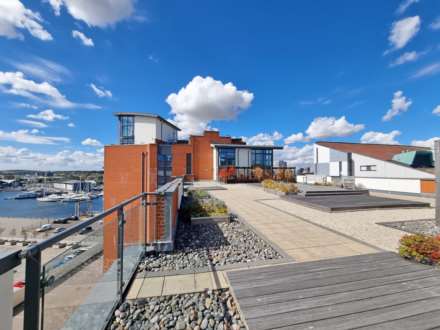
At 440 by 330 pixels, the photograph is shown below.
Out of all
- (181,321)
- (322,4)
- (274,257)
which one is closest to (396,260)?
(274,257)

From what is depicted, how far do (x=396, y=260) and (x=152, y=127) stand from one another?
24081mm

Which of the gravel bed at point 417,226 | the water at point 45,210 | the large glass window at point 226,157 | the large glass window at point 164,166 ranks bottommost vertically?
the water at point 45,210

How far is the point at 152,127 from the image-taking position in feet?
76.2

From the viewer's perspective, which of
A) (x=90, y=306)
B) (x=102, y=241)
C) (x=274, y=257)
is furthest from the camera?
(x=274, y=257)

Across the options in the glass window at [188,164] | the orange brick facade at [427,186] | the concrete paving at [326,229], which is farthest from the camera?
the glass window at [188,164]

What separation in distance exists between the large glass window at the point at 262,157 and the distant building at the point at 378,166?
18.9 feet

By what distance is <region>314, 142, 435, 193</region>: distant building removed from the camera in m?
11.7

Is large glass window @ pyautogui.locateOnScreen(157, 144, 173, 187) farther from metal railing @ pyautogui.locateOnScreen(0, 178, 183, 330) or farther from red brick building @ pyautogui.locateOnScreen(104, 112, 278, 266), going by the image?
metal railing @ pyautogui.locateOnScreen(0, 178, 183, 330)

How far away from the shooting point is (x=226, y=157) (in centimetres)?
2083

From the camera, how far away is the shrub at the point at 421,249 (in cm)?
236

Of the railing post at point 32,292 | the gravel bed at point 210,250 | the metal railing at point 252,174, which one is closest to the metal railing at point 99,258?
the railing post at point 32,292

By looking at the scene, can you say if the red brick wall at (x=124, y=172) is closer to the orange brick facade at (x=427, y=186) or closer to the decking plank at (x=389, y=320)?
the decking plank at (x=389, y=320)

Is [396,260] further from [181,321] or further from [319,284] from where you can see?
[181,321]

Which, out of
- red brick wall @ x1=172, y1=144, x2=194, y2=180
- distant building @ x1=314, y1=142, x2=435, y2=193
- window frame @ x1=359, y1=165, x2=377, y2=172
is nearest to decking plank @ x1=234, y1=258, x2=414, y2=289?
distant building @ x1=314, y1=142, x2=435, y2=193
